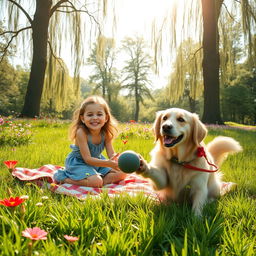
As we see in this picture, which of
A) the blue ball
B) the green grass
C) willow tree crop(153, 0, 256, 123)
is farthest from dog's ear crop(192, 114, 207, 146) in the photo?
willow tree crop(153, 0, 256, 123)

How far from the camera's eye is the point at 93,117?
3.51m

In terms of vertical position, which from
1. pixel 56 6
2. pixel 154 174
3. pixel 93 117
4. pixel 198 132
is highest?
pixel 56 6

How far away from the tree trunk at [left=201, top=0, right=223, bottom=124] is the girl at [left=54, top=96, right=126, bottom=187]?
27.5ft

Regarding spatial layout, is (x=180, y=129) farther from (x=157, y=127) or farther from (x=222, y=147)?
(x=222, y=147)

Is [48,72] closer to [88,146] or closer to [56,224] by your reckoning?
[88,146]

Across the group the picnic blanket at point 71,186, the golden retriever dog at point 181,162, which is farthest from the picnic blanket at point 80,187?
the golden retriever dog at point 181,162

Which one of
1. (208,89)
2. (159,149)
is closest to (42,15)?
(208,89)

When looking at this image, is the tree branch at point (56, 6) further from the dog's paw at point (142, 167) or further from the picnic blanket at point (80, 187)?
the dog's paw at point (142, 167)

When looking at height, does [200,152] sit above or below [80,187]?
above

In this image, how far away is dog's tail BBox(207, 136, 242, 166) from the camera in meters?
3.00

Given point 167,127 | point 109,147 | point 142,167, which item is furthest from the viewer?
point 109,147

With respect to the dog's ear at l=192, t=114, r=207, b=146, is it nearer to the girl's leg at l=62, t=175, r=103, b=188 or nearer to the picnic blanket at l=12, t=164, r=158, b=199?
the picnic blanket at l=12, t=164, r=158, b=199

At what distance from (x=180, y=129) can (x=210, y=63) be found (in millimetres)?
9528

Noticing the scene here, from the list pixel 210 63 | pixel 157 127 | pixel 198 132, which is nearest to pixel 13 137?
pixel 157 127
